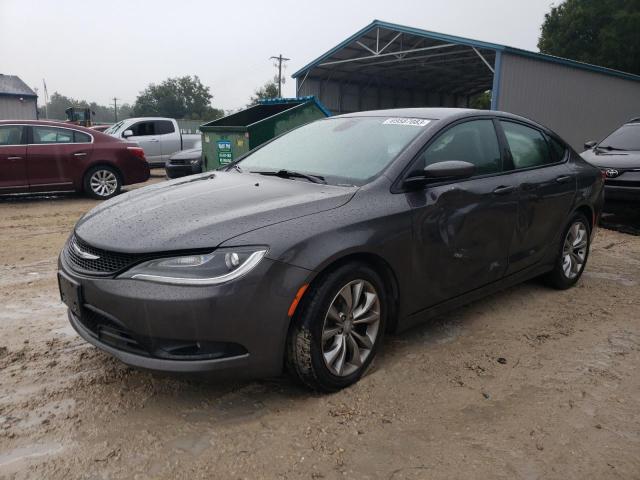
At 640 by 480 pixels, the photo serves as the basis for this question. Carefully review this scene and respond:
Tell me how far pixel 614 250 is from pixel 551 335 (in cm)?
328

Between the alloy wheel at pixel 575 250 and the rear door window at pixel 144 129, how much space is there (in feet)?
40.3

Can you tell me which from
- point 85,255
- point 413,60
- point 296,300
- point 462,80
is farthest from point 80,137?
point 462,80

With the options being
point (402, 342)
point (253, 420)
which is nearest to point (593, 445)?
point (402, 342)

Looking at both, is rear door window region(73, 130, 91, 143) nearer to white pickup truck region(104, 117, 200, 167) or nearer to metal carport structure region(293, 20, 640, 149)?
white pickup truck region(104, 117, 200, 167)

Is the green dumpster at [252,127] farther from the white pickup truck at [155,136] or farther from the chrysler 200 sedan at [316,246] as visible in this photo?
the white pickup truck at [155,136]

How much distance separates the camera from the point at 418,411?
265 centimetres

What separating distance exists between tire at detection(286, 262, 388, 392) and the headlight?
1.23 feet

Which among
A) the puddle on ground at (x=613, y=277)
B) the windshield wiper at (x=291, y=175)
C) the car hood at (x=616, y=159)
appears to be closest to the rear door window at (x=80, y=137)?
the windshield wiper at (x=291, y=175)

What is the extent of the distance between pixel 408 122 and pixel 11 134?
25.5 feet

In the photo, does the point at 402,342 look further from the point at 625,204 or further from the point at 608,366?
the point at 625,204

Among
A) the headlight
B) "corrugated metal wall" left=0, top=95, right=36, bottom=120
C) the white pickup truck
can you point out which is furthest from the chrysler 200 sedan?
"corrugated metal wall" left=0, top=95, right=36, bottom=120

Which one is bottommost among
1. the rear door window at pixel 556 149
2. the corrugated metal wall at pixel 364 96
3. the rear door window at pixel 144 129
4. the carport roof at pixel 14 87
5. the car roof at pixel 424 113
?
the rear door window at pixel 556 149

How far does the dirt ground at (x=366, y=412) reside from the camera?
7.29 ft

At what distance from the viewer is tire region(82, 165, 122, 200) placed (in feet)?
30.7
